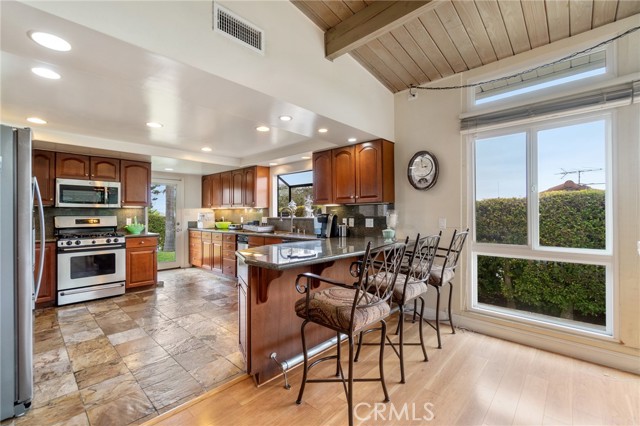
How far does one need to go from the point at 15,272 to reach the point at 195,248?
15.7 ft

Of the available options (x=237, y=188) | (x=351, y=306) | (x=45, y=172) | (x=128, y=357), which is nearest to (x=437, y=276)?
(x=351, y=306)

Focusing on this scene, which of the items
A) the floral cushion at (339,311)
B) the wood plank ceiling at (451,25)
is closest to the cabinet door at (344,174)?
the wood plank ceiling at (451,25)

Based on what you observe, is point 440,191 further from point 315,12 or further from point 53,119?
point 53,119

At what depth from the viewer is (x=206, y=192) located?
6723 millimetres

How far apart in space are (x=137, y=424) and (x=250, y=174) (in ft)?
14.3

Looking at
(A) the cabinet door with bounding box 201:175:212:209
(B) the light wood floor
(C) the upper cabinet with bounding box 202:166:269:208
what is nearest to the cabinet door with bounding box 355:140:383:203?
(B) the light wood floor

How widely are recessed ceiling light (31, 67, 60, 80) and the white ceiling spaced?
42 millimetres

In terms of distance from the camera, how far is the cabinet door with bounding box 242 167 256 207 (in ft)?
17.8

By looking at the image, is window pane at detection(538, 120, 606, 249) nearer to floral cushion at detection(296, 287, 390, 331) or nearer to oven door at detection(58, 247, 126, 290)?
floral cushion at detection(296, 287, 390, 331)

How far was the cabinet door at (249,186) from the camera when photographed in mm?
5418

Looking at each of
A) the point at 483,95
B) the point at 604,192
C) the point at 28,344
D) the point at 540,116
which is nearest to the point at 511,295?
the point at 604,192

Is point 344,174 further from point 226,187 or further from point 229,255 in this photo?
point 226,187

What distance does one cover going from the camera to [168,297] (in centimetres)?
418

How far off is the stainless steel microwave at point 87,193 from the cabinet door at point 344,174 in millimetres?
3527
